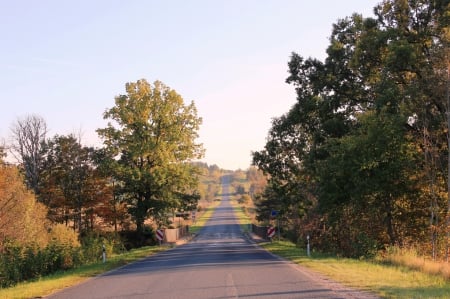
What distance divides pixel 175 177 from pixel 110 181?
710cm

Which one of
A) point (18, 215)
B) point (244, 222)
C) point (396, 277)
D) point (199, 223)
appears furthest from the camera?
point (199, 223)

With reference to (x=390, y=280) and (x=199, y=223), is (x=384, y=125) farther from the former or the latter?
(x=199, y=223)

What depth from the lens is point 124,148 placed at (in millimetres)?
50531

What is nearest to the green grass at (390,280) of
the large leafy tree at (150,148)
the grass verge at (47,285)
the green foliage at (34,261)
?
the grass verge at (47,285)

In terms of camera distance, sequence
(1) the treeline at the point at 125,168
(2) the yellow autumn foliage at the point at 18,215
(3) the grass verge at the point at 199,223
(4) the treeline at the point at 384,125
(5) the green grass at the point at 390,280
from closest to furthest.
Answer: (5) the green grass at the point at 390,280
(4) the treeline at the point at 384,125
(2) the yellow autumn foliage at the point at 18,215
(1) the treeline at the point at 125,168
(3) the grass verge at the point at 199,223

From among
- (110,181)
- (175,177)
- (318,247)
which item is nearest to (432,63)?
(318,247)

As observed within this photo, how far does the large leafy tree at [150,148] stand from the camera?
1960 inches

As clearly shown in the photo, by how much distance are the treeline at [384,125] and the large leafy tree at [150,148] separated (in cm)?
2132

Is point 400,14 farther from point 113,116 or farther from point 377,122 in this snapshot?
point 113,116

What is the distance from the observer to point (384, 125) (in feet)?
78.0

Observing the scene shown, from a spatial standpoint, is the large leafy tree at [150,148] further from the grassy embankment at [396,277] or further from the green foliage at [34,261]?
the grassy embankment at [396,277]

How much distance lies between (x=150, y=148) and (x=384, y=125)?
2981cm

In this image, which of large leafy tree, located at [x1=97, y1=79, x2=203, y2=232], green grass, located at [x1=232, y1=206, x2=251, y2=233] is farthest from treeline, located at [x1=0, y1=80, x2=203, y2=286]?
green grass, located at [x1=232, y1=206, x2=251, y2=233]

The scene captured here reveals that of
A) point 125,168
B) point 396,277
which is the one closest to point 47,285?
point 396,277
